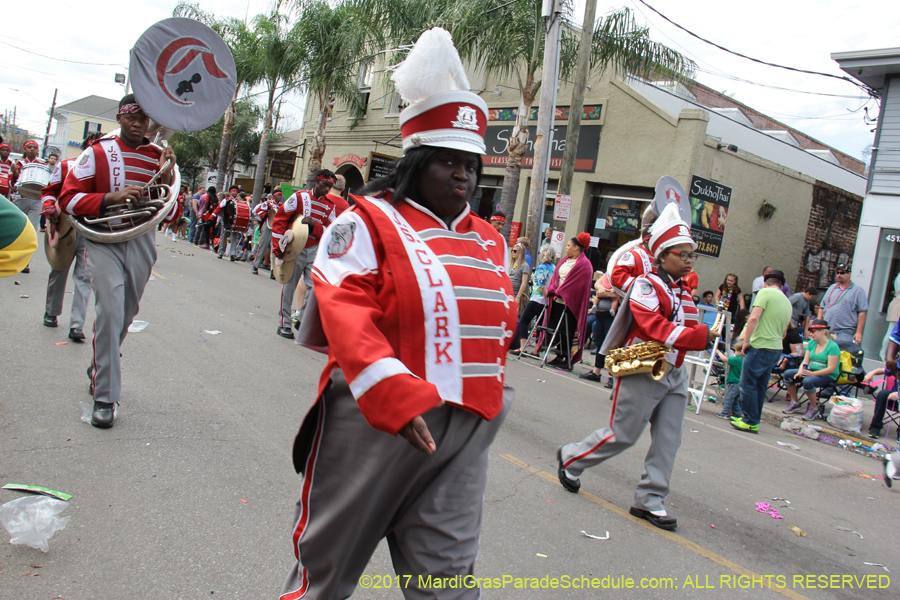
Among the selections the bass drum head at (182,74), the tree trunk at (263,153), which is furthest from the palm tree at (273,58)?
the bass drum head at (182,74)

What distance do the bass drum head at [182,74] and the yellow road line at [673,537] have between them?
3463 millimetres

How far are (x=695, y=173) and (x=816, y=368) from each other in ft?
21.9

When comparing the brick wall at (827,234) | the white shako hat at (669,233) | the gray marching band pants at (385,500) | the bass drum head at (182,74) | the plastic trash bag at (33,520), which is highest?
the brick wall at (827,234)

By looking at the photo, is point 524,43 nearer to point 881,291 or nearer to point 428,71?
point 881,291

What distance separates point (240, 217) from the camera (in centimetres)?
1781

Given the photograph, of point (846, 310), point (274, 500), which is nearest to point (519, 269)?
point (846, 310)

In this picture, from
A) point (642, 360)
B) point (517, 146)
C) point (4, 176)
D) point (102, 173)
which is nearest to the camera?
point (642, 360)

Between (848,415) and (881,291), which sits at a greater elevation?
(881,291)

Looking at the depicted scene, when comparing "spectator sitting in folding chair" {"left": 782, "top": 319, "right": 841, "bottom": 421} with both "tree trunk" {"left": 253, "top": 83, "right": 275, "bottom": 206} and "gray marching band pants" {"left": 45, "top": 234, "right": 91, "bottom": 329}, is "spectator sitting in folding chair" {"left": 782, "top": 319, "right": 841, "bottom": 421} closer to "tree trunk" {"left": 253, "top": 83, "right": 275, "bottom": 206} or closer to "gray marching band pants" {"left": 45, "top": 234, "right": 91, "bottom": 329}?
"gray marching band pants" {"left": 45, "top": 234, "right": 91, "bottom": 329}

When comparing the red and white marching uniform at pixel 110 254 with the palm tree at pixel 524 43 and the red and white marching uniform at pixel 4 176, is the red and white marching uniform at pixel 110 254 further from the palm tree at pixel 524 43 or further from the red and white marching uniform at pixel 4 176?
the palm tree at pixel 524 43

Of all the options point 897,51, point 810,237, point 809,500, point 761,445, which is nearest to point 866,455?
point 761,445

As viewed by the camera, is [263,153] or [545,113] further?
[263,153]

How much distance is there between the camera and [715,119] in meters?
18.0

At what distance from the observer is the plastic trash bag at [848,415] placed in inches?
332
